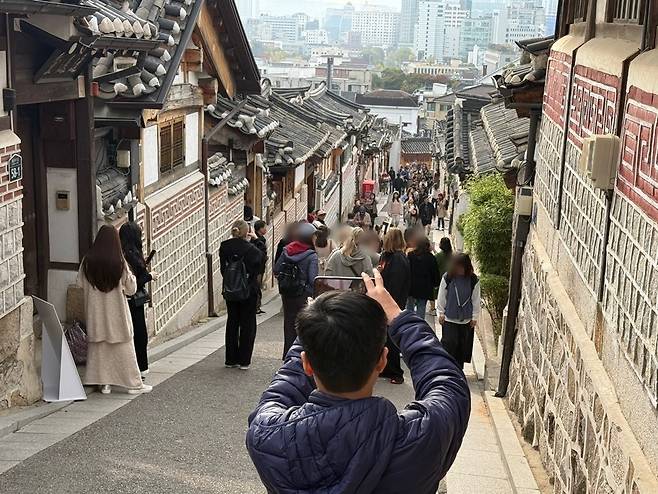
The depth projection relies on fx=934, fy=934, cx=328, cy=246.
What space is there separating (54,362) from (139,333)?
1.30 metres

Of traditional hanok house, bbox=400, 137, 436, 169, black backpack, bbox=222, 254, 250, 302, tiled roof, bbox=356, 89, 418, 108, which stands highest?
black backpack, bbox=222, 254, 250, 302

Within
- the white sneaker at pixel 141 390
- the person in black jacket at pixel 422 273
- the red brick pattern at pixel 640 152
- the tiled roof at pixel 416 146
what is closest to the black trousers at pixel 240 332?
the white sneaker at pixel 141 390

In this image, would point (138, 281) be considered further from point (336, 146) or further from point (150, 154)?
point (336, 146)

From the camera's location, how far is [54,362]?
27.9ft

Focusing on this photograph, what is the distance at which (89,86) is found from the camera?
9586 mm

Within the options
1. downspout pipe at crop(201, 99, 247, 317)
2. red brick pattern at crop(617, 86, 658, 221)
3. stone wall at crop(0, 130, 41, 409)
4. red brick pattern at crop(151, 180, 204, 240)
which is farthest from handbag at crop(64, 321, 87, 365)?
downspout pipe at crop(201, 99, 247, 317)

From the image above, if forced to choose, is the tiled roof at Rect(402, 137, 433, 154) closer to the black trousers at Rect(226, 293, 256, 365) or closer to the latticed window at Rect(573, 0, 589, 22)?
the black trousers at Rect(226, 293, 256, 365)

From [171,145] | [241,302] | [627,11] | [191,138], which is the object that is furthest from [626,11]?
[191,138]

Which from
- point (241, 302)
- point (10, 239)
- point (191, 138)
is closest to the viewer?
point (10, 239)

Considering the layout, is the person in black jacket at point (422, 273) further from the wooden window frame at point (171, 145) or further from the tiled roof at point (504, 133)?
the wooden window frame at point (171, 145)

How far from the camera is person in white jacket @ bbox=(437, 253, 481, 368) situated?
401 inches

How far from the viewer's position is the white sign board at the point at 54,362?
27.7ft

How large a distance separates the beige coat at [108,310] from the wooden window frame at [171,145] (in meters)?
4.70

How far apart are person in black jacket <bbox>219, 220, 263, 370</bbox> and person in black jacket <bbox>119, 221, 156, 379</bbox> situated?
996 mm
